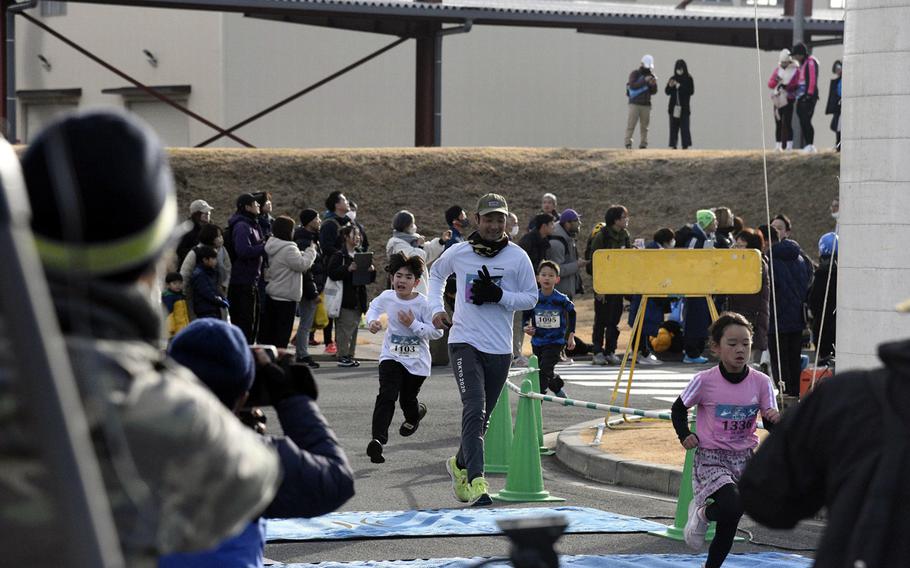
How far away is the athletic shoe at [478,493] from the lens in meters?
9.98

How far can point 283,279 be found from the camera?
56.7 ft

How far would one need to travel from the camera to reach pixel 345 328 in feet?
61.4

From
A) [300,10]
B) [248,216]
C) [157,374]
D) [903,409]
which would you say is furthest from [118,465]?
[300,10]

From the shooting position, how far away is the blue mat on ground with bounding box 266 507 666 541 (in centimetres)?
912

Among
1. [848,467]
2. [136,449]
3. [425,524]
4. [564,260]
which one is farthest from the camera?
[564,260]

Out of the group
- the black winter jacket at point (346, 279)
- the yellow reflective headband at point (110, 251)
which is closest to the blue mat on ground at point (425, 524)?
the yellow reflective headband at point (110, 251)

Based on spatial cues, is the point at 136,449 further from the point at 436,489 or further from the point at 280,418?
the point at 436,489

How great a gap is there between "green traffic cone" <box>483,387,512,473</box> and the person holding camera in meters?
7.99

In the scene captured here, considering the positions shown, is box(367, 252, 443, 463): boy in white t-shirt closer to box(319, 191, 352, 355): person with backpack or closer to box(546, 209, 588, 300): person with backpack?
box(319, 191, 352, 355): person with backpack

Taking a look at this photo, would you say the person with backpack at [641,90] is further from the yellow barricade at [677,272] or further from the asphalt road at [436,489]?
the yellow barricade at [677,272]

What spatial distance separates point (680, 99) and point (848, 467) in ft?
99.2

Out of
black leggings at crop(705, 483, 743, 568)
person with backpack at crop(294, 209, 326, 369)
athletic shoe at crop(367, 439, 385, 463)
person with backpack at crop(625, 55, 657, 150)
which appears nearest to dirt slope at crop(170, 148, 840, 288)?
person with backpack at crop(625, 55, 657, 150)

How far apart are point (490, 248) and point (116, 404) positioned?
27.6 ft

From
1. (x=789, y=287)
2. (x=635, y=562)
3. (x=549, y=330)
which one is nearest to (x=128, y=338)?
(x=635, y=562)
